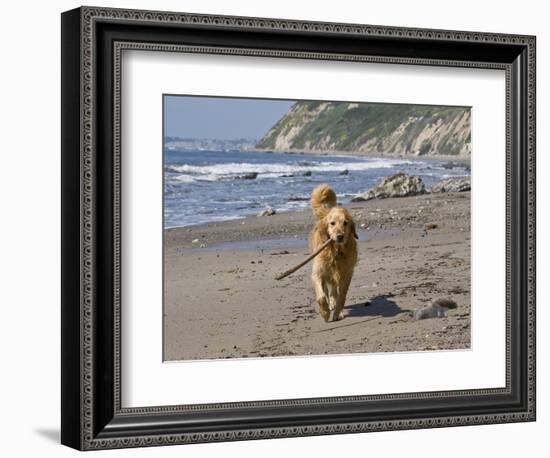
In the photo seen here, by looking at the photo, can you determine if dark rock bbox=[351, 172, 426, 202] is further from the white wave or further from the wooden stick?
the wooden stick

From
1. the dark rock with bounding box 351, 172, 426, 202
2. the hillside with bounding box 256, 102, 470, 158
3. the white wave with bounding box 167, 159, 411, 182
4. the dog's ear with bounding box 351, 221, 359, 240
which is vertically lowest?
the dog's ear with bounding box 351, 221, 359, 240

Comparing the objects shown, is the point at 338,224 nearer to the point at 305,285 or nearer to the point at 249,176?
the point at 305,285

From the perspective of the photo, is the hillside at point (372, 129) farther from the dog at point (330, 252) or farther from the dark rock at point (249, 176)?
the dog at point (330, 252)

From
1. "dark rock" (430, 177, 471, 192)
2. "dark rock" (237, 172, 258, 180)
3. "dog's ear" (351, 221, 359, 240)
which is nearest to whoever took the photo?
"dark rock" (237, 172, 258, 180)

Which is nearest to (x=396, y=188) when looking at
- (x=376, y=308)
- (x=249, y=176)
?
(x=376, y=308)

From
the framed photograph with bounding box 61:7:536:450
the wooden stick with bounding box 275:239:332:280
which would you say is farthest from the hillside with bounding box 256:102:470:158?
the wooden stick with bounding box 275:239:332:280
